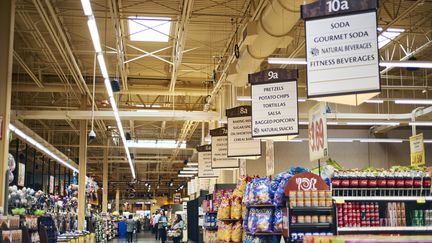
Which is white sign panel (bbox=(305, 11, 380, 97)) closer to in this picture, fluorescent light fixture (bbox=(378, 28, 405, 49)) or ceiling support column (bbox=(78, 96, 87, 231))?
fluorescent light fixture (bbox=(378, 28, 405, 49))

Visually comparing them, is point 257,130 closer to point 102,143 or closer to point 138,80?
point 138,80

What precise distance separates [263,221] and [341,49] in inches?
99.8

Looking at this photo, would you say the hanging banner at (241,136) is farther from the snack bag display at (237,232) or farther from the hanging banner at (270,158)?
the snack bag display at (237,232)

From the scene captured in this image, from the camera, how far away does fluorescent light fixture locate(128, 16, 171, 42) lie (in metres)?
12.8

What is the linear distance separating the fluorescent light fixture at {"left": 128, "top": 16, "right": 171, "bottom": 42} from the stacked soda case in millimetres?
6748

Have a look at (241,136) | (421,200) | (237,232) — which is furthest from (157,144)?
(421,200)

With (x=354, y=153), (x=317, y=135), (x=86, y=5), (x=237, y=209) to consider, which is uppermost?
(x=86, y=5)

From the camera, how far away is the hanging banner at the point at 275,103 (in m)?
7.99

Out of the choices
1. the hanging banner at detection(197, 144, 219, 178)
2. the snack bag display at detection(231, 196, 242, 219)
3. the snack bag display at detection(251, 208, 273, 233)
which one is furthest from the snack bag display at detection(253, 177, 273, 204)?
the hanging banner at detection(197, 144, 219, 178)

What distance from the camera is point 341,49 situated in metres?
5.39

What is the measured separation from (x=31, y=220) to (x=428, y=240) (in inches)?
298

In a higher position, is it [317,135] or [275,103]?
[275,103]

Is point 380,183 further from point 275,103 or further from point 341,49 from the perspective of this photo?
point 341,49

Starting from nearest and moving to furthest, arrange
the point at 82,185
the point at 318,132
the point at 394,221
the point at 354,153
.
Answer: the point at 394,221 → the point at 318,132 → the point at 82,185 → the point at 354,153
